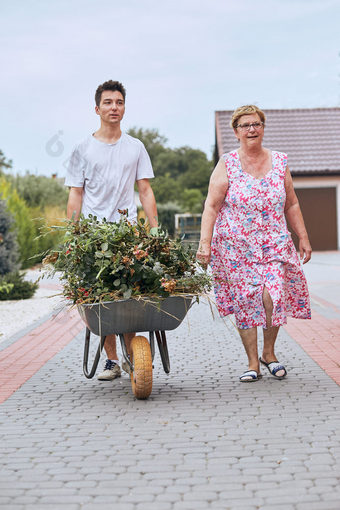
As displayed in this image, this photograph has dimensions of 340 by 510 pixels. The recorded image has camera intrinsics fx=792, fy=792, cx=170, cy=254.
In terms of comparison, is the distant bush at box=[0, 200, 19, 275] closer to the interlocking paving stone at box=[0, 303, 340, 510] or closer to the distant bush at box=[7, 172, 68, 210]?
the distant bush at box=[7, 172, 68, 210]

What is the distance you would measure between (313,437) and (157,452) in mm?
879

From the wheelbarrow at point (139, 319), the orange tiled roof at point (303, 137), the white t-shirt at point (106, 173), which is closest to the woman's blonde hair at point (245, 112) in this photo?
the white t-shirt at point (106, 173)

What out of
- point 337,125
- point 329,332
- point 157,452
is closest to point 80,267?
point 157,452

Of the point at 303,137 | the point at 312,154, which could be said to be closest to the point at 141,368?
the point at 312,154

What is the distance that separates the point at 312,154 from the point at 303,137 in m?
1.63

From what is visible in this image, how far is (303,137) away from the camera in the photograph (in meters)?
34.1

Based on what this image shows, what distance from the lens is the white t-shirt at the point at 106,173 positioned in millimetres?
5996

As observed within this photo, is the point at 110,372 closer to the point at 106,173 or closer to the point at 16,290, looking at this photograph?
the point at 106,173

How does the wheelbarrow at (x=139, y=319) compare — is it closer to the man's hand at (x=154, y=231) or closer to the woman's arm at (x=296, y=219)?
the man's hand at (x=154, y=231)

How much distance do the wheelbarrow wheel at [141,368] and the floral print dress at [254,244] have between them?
841 millimetres

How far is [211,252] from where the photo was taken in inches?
239

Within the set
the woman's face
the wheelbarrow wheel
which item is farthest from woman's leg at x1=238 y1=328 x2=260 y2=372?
the woman's face

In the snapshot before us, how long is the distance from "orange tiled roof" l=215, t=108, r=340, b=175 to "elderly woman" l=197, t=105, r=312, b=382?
1007 inches

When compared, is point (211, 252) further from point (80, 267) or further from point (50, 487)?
point (50, 487)
